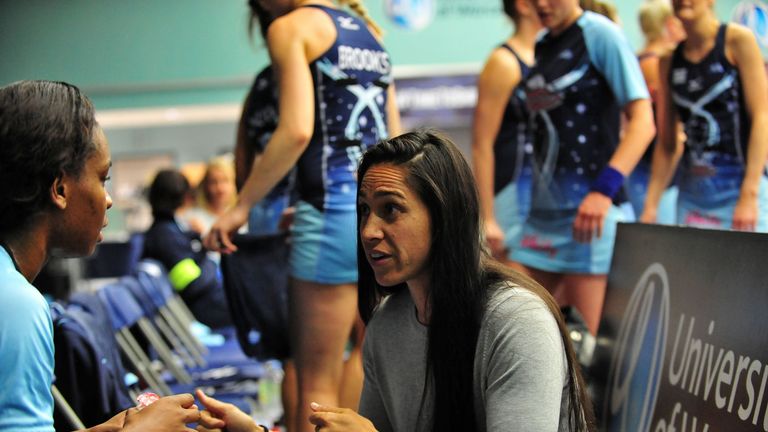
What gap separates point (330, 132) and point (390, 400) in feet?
4.17


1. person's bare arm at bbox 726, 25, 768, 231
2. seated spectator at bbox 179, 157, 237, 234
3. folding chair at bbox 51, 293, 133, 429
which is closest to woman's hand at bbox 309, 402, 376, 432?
folding chair at bbox 51, 293, 133, 429

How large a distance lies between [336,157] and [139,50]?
24.2 ft

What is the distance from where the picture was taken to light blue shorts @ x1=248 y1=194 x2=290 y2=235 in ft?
11.9

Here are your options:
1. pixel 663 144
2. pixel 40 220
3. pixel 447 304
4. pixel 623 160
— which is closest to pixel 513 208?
pixel 663 144

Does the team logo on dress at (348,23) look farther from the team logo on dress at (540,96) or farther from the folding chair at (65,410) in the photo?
the folding chair at (65,410)

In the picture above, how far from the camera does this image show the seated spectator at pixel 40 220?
164cm

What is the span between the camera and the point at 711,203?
430 centimetres

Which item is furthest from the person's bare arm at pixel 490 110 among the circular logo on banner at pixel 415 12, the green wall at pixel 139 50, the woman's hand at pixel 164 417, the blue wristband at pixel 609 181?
the green wall at pixel 139 50

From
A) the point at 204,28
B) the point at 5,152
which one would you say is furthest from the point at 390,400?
the point at 204,28

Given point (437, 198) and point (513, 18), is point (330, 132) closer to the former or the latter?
point (437, 198)

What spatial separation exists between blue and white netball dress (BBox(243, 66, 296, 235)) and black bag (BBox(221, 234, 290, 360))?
7cm

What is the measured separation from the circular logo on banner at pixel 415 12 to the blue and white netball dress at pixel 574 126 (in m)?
6.06

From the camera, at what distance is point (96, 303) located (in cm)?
378

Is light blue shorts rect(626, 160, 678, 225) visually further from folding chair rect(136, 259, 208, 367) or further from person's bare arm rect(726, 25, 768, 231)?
folding chair rect(136, 259, 208, 367)
